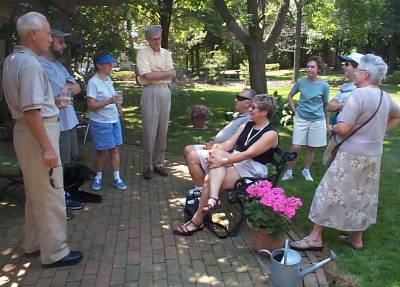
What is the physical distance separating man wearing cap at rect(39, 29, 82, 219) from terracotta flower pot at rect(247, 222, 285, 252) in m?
1.96

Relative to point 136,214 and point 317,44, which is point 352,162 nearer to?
point 136,214

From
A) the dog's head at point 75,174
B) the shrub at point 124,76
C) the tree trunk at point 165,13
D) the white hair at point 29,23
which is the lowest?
the shrub at point 124,76

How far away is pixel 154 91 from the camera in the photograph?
5.75 meters

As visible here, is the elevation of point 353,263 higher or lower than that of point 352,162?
lower

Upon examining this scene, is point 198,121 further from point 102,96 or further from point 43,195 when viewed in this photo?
point 43,195

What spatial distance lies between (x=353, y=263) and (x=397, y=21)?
25.2m

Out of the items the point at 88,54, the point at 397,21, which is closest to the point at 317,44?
the point at 397,21

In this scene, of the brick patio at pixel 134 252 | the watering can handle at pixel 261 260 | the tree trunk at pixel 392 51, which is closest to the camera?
the brick patio at pixel 134 252

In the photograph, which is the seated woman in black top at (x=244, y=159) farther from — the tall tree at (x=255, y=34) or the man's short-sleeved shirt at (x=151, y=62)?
the tall tree at (x=255, y=34)

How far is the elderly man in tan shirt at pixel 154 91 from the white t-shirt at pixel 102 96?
60 centimetres

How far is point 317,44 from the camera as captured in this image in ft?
101

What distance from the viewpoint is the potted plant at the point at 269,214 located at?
3531 mm

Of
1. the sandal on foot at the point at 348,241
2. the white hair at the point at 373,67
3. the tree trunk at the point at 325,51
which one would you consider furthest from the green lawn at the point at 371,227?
the tree trunk at the point at 325,51

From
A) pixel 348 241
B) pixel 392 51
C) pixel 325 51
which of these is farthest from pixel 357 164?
pixel 325 51
